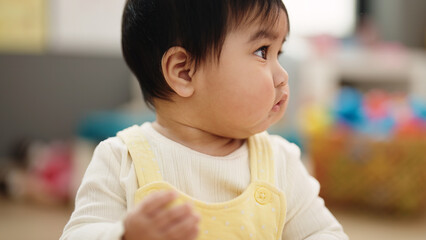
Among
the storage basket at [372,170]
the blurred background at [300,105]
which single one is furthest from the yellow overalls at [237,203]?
the storage basket at [372,170]

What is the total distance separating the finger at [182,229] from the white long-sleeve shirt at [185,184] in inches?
3.4

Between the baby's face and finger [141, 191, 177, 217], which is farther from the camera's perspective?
the baby's face

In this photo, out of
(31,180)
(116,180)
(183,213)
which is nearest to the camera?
(183,213)

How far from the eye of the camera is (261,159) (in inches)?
29.9

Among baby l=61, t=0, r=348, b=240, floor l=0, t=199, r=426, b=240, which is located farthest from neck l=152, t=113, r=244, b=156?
floor l=0, t=199, r=426, b=240

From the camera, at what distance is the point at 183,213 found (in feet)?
1.85

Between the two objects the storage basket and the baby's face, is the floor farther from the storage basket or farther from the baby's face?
the baby's face

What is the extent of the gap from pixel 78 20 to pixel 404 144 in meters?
1.91

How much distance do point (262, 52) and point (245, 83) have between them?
2.2 inches

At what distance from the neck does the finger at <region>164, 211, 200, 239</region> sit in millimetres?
196

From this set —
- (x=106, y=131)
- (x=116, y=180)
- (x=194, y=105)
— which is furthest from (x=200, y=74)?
(x=106, y=131)

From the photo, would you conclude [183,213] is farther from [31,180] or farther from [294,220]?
[31,180]

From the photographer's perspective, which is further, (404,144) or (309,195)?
(404,144)

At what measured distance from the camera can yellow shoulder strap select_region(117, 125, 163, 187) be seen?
0.69 meters
